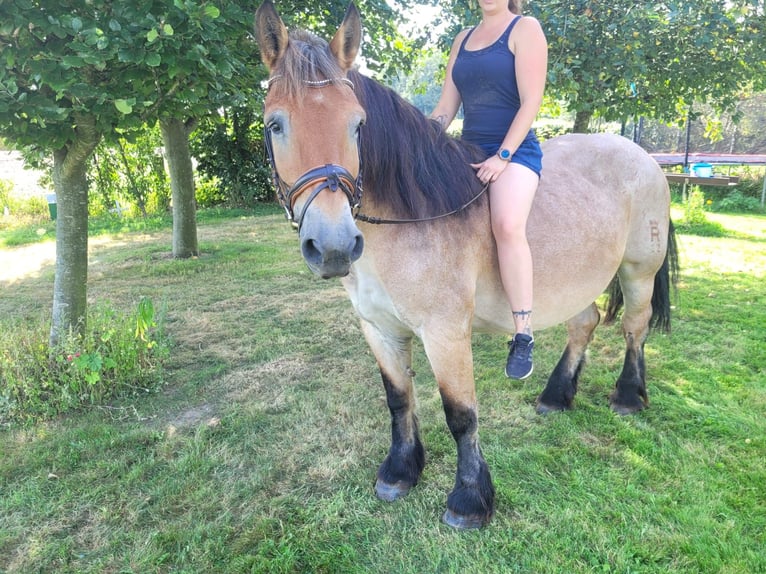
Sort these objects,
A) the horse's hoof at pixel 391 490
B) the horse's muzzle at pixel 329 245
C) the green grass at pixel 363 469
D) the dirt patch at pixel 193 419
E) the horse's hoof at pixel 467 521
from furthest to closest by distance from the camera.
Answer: the dirt patch at pixel 193 419 → the horse's hoof at pixel 391 490 → the horse's hoof at pixel 467 521 → the green grass at pixel 363 469 → the horse's muzzle at pixel 329 245

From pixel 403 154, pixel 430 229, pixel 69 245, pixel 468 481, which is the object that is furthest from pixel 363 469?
pixel 69 245

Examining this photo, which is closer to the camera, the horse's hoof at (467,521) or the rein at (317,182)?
the rein at (317,182)

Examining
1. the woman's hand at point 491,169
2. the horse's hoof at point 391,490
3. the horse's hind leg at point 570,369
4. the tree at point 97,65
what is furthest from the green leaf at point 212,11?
the horse's hind leg at point 570,369

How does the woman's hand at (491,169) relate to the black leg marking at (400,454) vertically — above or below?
above

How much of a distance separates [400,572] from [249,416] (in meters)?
1.74

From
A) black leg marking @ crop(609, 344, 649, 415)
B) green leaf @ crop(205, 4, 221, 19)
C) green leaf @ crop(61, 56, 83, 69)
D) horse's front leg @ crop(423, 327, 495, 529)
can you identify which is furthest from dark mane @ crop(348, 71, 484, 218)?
black leg marking @ crop(609, 344, 649, 415)

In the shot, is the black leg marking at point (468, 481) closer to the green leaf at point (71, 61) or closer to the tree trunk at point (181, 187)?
the green leaf at point (71, 61)

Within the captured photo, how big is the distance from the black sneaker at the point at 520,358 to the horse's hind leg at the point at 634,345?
4.99ft

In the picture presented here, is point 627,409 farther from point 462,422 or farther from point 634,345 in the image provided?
point 462,422

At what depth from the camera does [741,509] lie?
98.5 inches

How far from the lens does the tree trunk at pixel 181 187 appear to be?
8016 mm

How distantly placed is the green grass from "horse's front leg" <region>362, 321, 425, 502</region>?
92mm

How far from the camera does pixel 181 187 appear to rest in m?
8.07

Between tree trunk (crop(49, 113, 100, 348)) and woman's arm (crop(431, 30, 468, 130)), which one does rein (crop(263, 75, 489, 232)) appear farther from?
tree trunk (crop(49, 113, 100, 348))
